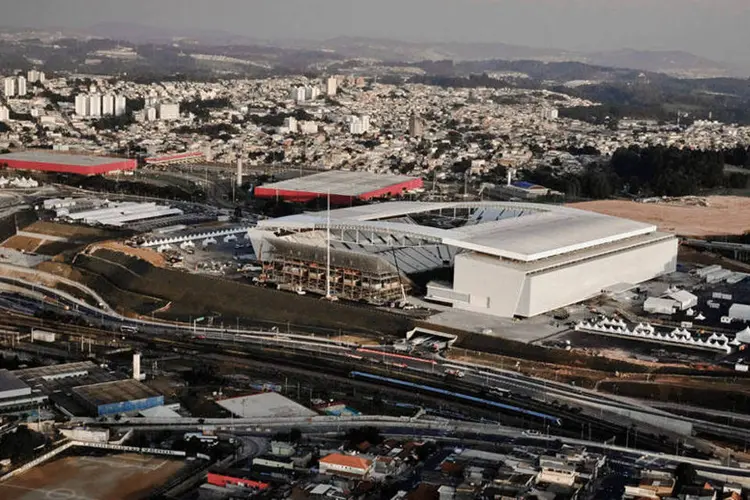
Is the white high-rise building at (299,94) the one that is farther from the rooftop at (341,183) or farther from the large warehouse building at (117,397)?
the large warehouse building at (117,397)

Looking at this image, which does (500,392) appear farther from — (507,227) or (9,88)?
(9,88)

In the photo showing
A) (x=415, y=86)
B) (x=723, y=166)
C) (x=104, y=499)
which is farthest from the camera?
(x=415, y=86)

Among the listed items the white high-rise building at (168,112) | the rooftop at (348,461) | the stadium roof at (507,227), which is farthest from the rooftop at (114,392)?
the white high-rise building at (168,112)

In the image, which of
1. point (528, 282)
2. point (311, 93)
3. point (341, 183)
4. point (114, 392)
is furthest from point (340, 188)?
point (311, 93)

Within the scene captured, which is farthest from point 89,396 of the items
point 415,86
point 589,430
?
point 415,86

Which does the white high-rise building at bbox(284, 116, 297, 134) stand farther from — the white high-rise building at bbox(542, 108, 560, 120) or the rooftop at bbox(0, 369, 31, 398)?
the rooftop at bbox(0, 369, 31, 398)

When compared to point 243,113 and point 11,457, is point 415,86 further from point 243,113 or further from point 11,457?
point 11,457
